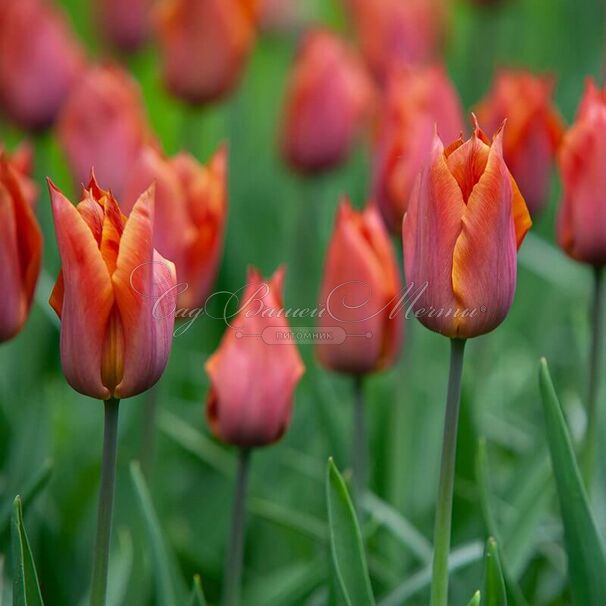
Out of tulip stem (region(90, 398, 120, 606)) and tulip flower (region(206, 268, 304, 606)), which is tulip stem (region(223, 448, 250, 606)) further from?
tulip stem (region(90, 398, 120, 606))

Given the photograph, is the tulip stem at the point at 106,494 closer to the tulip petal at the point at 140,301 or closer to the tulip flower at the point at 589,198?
the tulip petal at the point at 140,301

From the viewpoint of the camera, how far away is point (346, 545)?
1031 mm

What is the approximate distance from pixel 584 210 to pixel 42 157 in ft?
4.67

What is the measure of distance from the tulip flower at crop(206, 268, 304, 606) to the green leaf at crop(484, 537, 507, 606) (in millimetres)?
270

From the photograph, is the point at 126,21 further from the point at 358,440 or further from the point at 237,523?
the point at 237,523

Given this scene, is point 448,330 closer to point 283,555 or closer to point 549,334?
point 283,555

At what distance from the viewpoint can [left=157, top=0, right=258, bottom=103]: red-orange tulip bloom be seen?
2070 mm

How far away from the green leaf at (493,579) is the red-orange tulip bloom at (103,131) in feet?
3.32

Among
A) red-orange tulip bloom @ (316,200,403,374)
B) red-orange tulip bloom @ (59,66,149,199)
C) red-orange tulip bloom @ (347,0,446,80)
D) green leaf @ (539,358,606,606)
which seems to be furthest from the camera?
red-orange tulip bloom @ (347,0,446,80)

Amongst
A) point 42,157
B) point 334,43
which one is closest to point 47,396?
point 42,157

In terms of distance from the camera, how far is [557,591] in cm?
153

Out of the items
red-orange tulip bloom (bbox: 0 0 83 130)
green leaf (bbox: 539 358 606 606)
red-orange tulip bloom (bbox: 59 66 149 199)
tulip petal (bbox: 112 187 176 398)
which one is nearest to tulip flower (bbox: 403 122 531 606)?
green leaf (bbox: 539 358 606 606)

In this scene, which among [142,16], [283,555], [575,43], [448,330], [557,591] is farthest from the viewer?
[575,43]

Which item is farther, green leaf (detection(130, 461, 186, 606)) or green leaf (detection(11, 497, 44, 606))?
green leaf (detection(130, 461, 186, 606))
